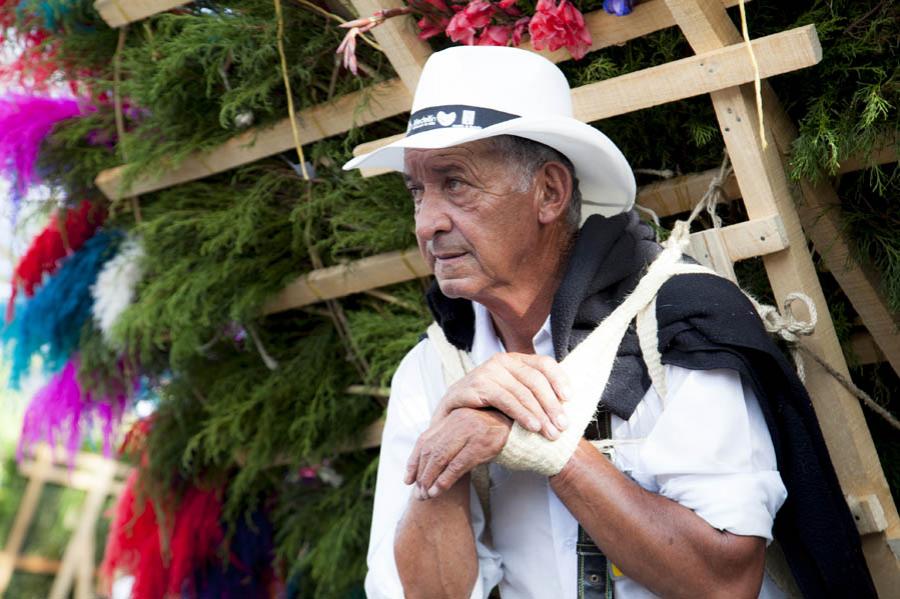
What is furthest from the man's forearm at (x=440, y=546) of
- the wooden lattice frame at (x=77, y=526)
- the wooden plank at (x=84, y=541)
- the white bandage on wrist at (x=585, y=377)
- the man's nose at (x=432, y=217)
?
the wooden plank at (x=84, y=541)

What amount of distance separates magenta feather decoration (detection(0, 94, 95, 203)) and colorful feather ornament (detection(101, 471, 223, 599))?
81cm

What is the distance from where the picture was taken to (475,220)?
6.11 feet

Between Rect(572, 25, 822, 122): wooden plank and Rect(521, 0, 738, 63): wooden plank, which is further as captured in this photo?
Rect(521, 0, 738, 63): wooden plank

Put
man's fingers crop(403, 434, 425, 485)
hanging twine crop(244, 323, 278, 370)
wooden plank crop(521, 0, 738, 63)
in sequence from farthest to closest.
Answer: hanging twine crop(244, 323, 278, 370), wooden plank crop(521, 0, 738, 63), man's fingers crop(403, 434, 425, 485)

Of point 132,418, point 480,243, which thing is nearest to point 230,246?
point 132,418

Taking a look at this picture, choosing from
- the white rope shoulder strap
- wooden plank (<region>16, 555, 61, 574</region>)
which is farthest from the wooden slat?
wooden plank (<region>16, 555, 61, 574</region>)

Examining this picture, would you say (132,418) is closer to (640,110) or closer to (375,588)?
(375,588)

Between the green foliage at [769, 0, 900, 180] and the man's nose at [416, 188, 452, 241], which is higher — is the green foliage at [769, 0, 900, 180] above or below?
below

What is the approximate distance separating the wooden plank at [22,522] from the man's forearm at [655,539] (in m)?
A: 4.22

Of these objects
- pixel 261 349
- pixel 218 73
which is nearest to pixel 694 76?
pixel 218 73

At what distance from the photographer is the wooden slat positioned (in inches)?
74.0

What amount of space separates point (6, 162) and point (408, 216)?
113 cm

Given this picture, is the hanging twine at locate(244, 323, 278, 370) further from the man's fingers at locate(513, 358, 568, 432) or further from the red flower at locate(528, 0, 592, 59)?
the man's fingers at locate(513, 358, 568, 432)

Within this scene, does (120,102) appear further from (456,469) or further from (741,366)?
(741,366)
